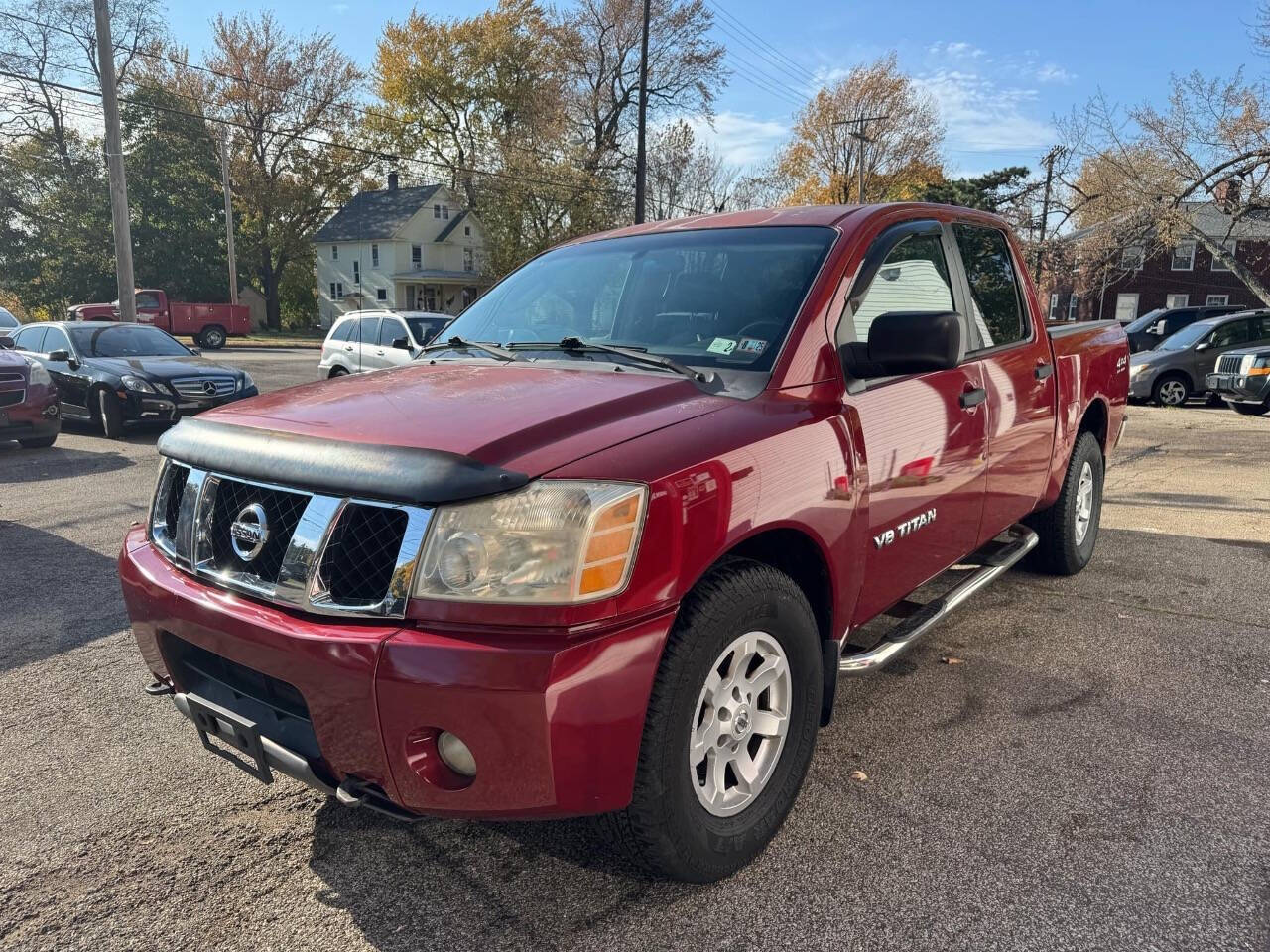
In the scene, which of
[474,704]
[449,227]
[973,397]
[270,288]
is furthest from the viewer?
[449,227]

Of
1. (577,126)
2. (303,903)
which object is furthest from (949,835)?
(577,126)

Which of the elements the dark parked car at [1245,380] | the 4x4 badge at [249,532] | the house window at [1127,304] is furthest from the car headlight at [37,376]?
the house window at [1127,304]

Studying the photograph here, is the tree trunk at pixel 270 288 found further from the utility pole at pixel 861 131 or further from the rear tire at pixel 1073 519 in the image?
the rear tire at pixel 1073 519

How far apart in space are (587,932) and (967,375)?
2.46 meters

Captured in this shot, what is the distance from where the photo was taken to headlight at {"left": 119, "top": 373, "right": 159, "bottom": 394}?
10828 millimetres

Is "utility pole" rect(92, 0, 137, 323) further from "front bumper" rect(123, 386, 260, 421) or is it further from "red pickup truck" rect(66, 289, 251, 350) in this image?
"red pickup truck" rect(66, 289, 251, 350)

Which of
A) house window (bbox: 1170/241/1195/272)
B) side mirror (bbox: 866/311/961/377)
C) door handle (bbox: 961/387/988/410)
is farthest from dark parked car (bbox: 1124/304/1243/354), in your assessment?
house window (bbox: 1170/241/1195/272)

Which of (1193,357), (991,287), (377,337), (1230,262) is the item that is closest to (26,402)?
(377,337)

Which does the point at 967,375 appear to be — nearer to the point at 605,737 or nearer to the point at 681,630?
the point at 681,630

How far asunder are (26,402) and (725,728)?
1022 centimetres

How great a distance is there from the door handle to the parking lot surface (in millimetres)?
1174

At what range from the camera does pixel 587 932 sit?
2.21m

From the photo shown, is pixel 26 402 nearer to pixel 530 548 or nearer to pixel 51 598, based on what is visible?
pixel 51 598

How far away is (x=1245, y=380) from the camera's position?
13375mm
